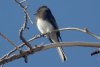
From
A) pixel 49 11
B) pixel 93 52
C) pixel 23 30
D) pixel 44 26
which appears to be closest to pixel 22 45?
pixel 23 30

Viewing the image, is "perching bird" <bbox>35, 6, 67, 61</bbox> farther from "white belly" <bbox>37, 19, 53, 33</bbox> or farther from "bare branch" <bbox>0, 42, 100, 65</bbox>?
"bare branch" <bbox>0, 42, 100, 65</bbox>

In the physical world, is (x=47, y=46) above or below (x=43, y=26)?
above

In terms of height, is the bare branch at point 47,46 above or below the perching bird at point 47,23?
above

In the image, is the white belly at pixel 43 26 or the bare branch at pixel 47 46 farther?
the white belly at pixel 43 26

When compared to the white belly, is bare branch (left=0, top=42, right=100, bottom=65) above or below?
above

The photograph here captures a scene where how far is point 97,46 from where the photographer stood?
5.81ft

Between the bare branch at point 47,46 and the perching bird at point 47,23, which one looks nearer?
the bare branch at point 47,46

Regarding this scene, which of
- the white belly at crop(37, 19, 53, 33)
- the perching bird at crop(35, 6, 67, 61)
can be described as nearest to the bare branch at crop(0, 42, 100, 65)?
the perching bird at crop(35, 6, 67, 61)

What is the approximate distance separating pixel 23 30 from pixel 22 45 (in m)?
0.12

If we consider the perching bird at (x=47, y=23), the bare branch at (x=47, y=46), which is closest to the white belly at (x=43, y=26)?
the perching bird at (x=47, y=23)

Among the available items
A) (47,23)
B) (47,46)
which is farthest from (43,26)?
(47,46)

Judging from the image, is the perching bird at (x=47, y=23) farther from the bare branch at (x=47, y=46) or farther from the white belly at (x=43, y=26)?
the bare branch at (x=47, y=46)

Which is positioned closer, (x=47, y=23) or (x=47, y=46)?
(x=47, y=46)

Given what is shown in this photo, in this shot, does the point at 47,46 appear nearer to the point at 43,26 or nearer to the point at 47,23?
the point at 43,26
